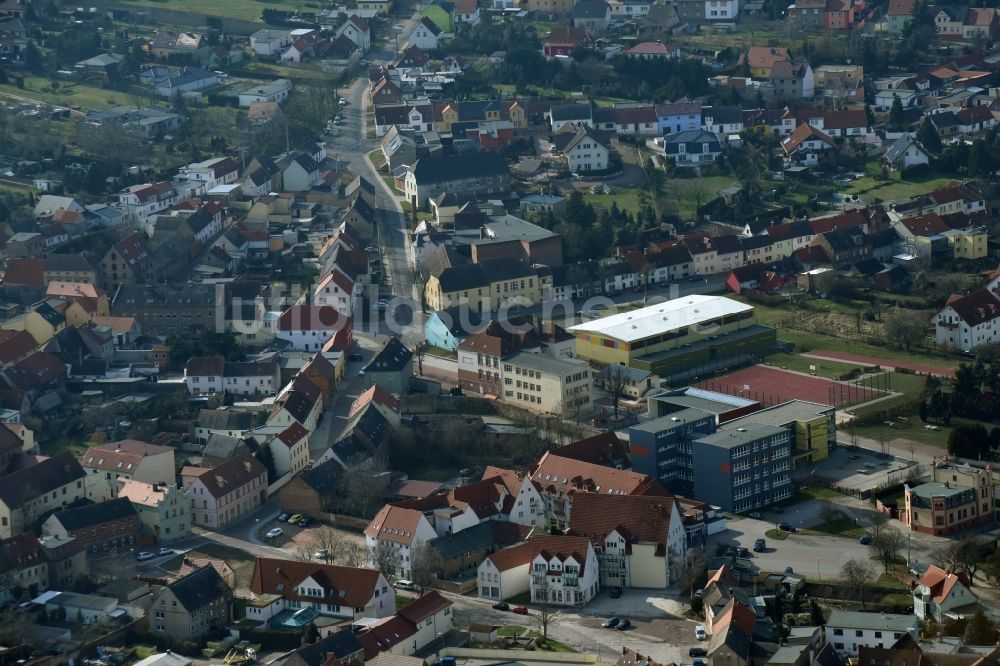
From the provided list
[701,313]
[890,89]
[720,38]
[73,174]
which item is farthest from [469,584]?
[720,38]

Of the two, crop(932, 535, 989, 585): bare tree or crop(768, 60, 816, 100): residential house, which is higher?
crop(768, 60, 816, 100): residential house

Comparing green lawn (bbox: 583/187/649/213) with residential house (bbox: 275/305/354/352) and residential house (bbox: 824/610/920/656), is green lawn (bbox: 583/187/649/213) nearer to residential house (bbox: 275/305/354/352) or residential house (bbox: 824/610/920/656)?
residential house (bbox: 275/305/354/352)

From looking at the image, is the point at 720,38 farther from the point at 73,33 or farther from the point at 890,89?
the point at 73,33

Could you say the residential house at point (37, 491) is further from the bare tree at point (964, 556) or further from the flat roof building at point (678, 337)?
the bare tree at point (964, 556)

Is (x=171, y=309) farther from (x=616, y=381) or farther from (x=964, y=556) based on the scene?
(x=964, y=556)

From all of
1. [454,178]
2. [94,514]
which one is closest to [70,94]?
[454,178]

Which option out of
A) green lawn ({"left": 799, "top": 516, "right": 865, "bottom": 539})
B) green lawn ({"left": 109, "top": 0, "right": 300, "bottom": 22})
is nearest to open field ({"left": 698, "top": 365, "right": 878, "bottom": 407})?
green lawn ({"left": 799, "top": 516, "right": 865, "bottom": 539})
